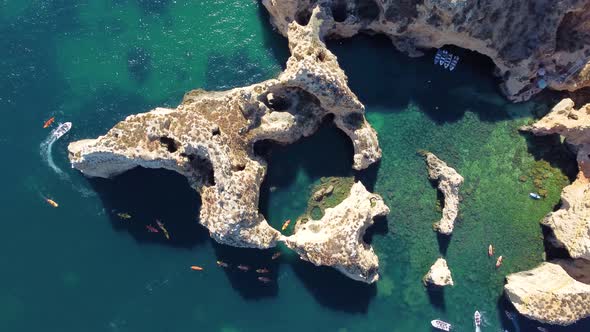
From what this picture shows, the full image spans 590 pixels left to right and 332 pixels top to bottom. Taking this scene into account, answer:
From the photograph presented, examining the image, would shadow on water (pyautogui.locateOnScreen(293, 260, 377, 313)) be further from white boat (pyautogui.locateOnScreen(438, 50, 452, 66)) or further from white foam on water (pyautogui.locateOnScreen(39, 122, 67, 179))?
white foam on water (pyautogui.locateOnScreen(39, 122, 67, 179))

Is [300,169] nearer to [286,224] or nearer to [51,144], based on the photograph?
[286,224]

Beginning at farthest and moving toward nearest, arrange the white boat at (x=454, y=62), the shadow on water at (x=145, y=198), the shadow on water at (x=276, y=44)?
1. the white boat at (x=454, y=62)
2. the shadow on water at (x=276, y=44)
3. the shadow on water at (x=145, y=198)

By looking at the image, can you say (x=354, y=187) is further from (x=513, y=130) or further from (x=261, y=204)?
(x=513, y=130)

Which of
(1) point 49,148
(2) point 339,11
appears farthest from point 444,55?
(1) point 49,148

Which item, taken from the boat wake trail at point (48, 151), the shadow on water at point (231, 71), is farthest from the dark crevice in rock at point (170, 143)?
the boat wake trail at point (48, 151)

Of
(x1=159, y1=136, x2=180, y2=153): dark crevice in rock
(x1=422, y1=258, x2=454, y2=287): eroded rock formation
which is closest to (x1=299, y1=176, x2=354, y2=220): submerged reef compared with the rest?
(x1=422, y1=258, x2=454, y2=287): eroded rock formation

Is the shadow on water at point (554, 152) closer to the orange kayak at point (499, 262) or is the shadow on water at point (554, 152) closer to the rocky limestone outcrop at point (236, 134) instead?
the orange kayak at point (499, 262)
